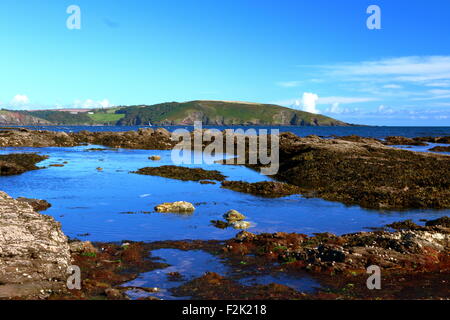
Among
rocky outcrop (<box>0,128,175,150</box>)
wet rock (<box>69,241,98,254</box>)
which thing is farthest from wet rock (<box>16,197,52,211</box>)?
rocky outcrop (<box>0,128,175,150</box>)

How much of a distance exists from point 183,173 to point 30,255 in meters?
38.4

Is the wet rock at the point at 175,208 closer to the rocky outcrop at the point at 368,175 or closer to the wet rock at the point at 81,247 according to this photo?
the wet rock at the point at 81,247

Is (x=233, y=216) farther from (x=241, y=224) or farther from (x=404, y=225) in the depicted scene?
(x=404, y=225)

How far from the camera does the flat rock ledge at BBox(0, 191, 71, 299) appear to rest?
16875 millimetres

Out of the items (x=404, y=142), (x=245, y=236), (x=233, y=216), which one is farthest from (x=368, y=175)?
(x=404, y=142)

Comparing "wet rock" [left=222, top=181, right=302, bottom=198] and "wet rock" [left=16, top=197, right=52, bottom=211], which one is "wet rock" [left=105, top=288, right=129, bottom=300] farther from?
"wet rock" [left=222, top=181, right=302, bottom=198]

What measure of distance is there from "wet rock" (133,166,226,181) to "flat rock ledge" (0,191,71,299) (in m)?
30.3

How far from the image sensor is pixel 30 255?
1959cm

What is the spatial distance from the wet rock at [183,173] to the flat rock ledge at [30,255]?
30278 millimetres

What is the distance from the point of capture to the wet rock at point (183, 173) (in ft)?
179

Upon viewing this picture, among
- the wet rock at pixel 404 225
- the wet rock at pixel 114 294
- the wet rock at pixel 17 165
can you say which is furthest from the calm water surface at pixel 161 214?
the wet rock at pixel 114 294
